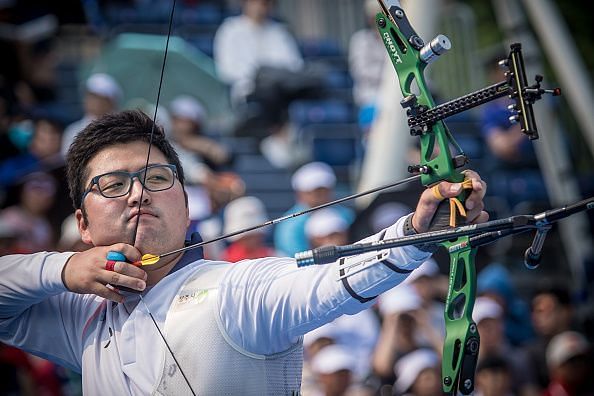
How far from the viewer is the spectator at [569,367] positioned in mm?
7473

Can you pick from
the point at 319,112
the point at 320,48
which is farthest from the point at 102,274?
the point at 320,48

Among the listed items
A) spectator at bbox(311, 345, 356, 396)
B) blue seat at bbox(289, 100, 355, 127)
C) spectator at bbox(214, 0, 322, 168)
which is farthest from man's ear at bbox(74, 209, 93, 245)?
blue seat at bbox(289, 100, 355, 127)

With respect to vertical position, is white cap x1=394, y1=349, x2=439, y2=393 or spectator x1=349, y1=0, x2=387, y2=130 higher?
spectator x1=349, y1=0, x2=387, y2=130

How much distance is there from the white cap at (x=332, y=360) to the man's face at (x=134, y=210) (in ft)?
9.39

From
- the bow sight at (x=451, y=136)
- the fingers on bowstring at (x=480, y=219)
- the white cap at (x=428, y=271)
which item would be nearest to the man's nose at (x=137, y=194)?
the bow sight at (x=451, y=136)

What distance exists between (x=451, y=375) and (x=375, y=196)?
2944mm

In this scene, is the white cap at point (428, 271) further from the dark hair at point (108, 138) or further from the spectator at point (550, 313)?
the dark hair at point (108, 138)

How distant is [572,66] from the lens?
894cm

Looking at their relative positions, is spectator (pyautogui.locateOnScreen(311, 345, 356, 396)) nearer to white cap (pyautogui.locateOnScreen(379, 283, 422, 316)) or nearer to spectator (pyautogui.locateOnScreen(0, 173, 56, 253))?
white cap (pyautogui.locateOnScreen(379, 283, 422, 316))

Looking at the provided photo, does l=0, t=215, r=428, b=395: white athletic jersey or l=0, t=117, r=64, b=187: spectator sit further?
l=0, t=117, r=64, b=187: spectator

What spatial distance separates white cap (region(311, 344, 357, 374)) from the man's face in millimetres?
2862

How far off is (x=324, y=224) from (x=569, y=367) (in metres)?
2.76

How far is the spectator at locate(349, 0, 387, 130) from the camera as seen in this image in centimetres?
855

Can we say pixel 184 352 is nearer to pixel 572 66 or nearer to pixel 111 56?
pixel 111 56
